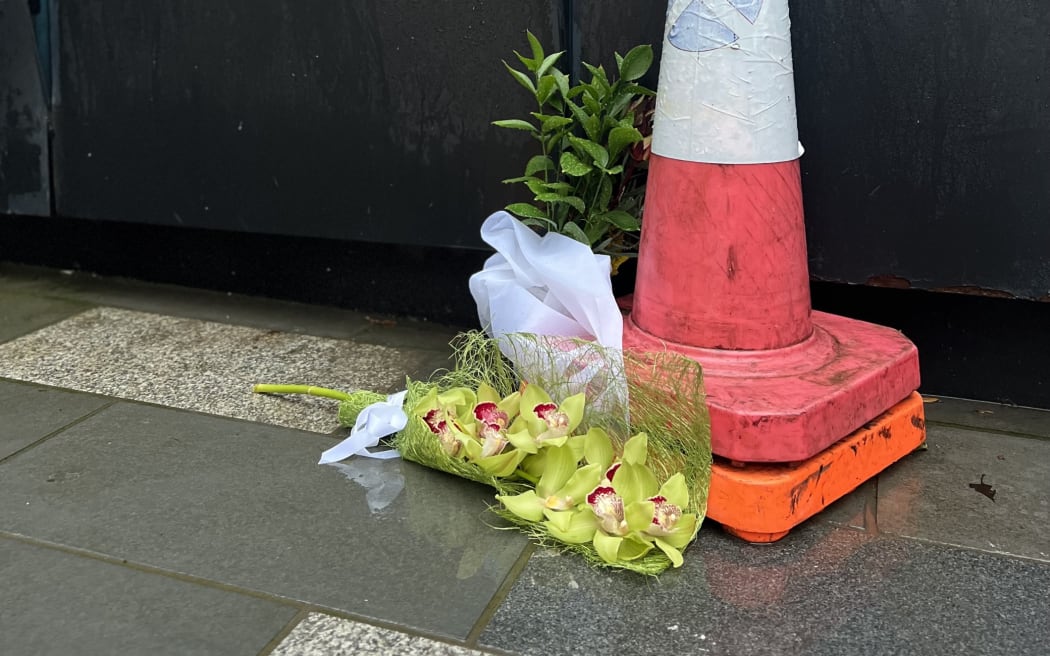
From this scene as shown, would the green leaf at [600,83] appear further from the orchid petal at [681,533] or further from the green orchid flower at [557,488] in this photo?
the orchid petal at [681,533]

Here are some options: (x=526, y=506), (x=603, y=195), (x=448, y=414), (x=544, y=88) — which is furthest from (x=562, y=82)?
(x=526, y=506)

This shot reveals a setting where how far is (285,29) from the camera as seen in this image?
3.24 meters

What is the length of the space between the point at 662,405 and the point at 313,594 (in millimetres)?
845

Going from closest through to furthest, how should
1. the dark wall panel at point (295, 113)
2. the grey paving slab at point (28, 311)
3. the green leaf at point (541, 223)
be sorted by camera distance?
1. the green leaf at point (541, 223)
2. the dark wall panel at point (295, 113)
3. the grey paving slab at point (28, 311)

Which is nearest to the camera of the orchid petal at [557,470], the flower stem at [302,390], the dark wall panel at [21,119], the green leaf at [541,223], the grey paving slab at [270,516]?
the grey paving slab at [270,516]

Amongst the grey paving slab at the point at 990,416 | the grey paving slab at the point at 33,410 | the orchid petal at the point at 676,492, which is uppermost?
the grey paving slab at the point at 33,410

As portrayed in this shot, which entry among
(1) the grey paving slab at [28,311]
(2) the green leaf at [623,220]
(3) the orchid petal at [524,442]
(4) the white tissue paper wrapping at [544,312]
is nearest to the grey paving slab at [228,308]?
(1) the grey paving slab at [28,311]

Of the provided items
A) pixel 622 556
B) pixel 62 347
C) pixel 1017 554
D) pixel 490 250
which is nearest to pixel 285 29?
pixel 490 250

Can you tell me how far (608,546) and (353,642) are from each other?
0.53 m

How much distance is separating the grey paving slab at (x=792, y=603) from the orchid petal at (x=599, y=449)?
25 centimetres

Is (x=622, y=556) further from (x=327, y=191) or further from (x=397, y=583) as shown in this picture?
(x=327, y=191)

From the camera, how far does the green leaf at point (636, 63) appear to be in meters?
2.50

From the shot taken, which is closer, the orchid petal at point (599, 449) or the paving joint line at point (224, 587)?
the paving joint line at point (224, 587)

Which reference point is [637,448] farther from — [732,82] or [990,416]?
[990,416]
